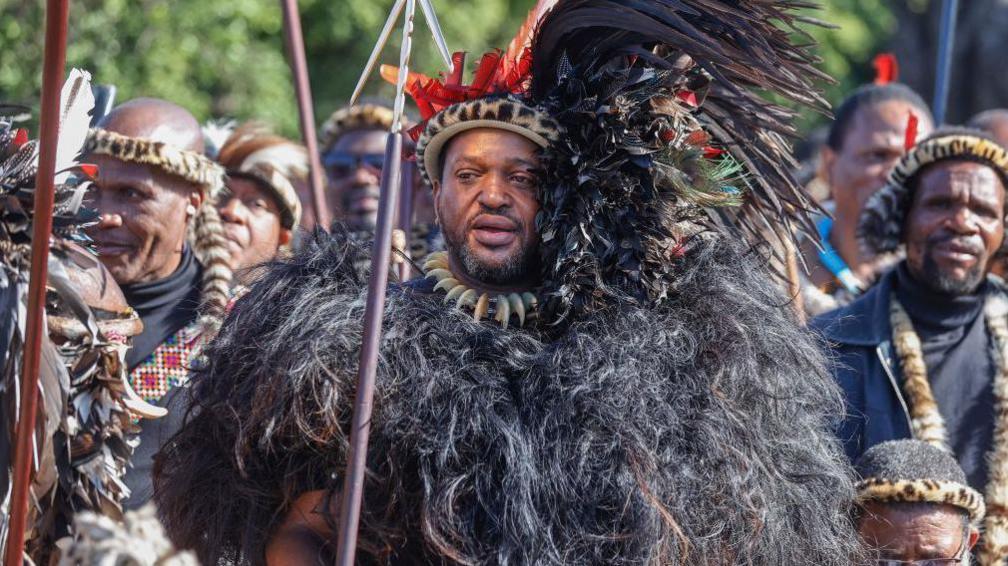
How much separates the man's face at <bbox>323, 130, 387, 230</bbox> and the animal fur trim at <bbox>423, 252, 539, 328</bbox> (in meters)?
2.89

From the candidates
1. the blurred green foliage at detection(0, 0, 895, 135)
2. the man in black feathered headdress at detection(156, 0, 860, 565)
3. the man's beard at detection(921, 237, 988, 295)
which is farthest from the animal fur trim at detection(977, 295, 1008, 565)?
the blurred green foliage at detection(0, 0, 895, 135)

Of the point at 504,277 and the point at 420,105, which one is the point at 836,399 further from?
the point at 420,105

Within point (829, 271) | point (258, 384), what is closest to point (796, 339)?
point (258, 384)

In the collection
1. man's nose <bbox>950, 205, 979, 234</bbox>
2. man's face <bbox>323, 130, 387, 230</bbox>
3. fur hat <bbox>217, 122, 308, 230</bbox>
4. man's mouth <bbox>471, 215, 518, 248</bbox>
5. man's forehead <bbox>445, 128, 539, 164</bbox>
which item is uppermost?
man's face <bbox>323, 130, 387, 230</bbox>

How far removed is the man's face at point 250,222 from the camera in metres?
6.01

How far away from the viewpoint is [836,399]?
13.4 ft

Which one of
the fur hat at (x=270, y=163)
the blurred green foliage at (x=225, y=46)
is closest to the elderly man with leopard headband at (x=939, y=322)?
the fur hat at (x=270, y=163)

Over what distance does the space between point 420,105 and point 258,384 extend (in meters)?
0.95

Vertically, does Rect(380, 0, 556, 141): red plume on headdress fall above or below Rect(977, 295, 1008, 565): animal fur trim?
above

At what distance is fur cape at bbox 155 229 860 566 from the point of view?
11.6 feet

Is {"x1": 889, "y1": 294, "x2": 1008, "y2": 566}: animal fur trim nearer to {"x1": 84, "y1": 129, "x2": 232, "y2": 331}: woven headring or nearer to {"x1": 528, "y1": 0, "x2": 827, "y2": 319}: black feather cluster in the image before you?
{"x1": 528, "y1": 0, "x2": 827, "y2": 319}: black feather cluster

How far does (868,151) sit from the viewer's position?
698cm

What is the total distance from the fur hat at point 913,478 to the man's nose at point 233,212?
2.69m

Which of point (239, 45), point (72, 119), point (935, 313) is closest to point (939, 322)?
point (935, 313)
